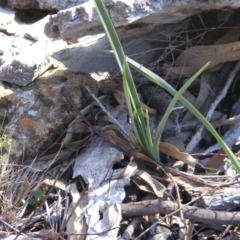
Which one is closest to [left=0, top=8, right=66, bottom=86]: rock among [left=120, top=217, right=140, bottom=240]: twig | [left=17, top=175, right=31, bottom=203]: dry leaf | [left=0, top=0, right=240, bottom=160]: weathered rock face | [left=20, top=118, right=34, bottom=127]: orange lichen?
[left=0, top=0, right=240, bottom=160]: weathered rock face

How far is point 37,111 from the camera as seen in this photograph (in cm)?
202

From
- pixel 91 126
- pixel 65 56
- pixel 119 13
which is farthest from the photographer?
pixel 65 56

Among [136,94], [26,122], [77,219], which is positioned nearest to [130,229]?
[77,219]

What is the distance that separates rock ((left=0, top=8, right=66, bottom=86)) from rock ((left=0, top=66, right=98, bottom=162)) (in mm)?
48

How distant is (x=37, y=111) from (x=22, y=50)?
276 millimetres

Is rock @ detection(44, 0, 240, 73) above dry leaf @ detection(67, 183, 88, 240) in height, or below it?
above

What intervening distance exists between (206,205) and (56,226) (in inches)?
18.4

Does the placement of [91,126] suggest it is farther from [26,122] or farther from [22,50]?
[22,50]

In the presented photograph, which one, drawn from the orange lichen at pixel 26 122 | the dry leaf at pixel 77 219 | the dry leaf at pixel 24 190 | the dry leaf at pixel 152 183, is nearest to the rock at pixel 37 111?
the orange lichen at pixel 26 122

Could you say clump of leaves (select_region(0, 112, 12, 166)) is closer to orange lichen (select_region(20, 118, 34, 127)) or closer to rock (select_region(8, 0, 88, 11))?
orange lichen (select_region(20, 118, 34, 127))

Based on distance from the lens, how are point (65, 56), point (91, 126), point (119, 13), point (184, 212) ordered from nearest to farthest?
point (184, 212)
point (119, 13)
point (91, 126)
point (65, 56)

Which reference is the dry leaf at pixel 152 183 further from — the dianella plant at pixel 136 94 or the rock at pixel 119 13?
the rock at pixel 119 13

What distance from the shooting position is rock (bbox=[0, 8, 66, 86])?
6.64ft

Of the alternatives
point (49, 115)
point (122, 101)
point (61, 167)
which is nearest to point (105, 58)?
point (122, 101)
